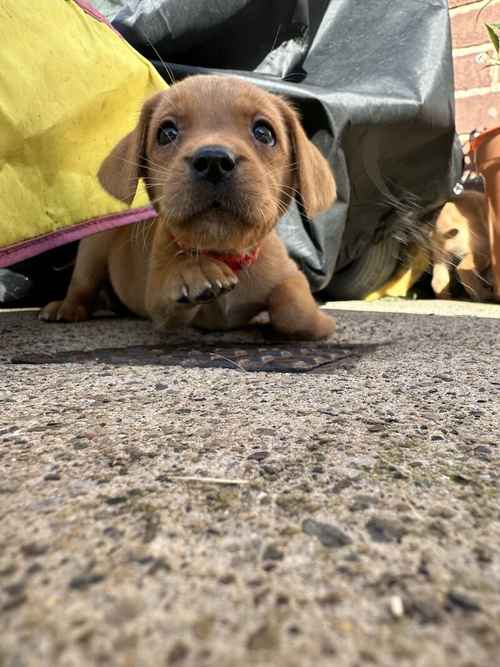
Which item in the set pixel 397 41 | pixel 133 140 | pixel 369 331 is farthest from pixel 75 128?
pixel 397 41

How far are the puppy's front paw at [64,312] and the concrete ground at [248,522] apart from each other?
4.04 ft

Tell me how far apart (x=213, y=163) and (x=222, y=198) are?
100 millimetres

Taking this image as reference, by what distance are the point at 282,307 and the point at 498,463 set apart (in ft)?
4.11

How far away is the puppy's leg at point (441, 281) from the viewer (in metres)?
3.72

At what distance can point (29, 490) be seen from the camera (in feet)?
2.12

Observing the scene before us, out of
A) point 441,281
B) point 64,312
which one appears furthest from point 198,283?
point 441,281

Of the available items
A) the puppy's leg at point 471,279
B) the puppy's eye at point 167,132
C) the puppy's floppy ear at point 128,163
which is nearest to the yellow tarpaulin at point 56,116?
the puppy's floppy ear at point 128,163

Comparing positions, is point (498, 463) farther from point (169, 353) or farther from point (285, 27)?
point (285, 27)

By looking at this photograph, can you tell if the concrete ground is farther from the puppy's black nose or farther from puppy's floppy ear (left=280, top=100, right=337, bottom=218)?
puppy's floppy ear (left=280, top=100, right=337, bottom=218)

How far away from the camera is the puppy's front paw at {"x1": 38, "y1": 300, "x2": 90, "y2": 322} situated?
2.41 metres

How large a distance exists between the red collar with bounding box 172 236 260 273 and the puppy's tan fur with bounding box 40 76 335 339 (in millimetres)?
15

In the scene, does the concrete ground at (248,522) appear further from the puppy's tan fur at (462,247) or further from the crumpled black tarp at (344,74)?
the puppy's tan fur at (462,247)

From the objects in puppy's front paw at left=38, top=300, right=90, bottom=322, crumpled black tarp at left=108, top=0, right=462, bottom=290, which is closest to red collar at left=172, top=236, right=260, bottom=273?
puppy's front paw at left=38, top=300, right=90, bottom=322

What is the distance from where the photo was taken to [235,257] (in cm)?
194
